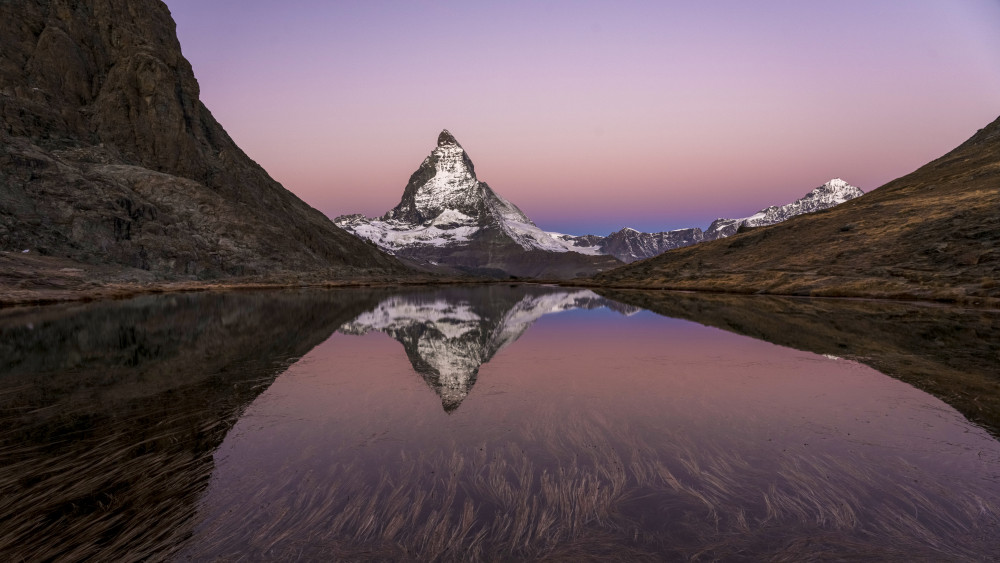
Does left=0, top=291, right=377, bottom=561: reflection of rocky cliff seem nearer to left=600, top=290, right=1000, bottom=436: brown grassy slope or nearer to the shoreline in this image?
left=600, top=290, right=1000, bottom=436: brown grassy slope

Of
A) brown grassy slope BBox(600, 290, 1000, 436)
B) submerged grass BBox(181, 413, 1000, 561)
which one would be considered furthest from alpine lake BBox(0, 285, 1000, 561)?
brown grassy slope BBox(600, 290, 1000, 436)

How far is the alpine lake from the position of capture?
599 cm

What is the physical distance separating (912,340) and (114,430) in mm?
31865

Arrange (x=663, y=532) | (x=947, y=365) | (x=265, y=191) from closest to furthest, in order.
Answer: (x=663, y=532) → (x=947, y=365) → (x=265, y=191)

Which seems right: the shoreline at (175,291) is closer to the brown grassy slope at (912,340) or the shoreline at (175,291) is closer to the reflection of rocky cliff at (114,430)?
the brown grassy slope at (912,340)

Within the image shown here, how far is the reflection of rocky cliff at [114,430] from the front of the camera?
608 centimetres

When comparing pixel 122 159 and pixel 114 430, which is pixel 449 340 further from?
pixel 122 159

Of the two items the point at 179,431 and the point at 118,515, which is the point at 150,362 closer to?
the point at 179,431

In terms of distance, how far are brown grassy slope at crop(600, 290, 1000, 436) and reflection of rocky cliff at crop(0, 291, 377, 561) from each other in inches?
651

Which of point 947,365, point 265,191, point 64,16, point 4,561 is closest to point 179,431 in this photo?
point 4,561

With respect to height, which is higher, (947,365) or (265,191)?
(265,191)

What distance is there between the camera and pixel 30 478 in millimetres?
7711

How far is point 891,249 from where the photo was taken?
62844 millimetres

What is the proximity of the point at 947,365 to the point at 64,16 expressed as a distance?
19149 centimetres
